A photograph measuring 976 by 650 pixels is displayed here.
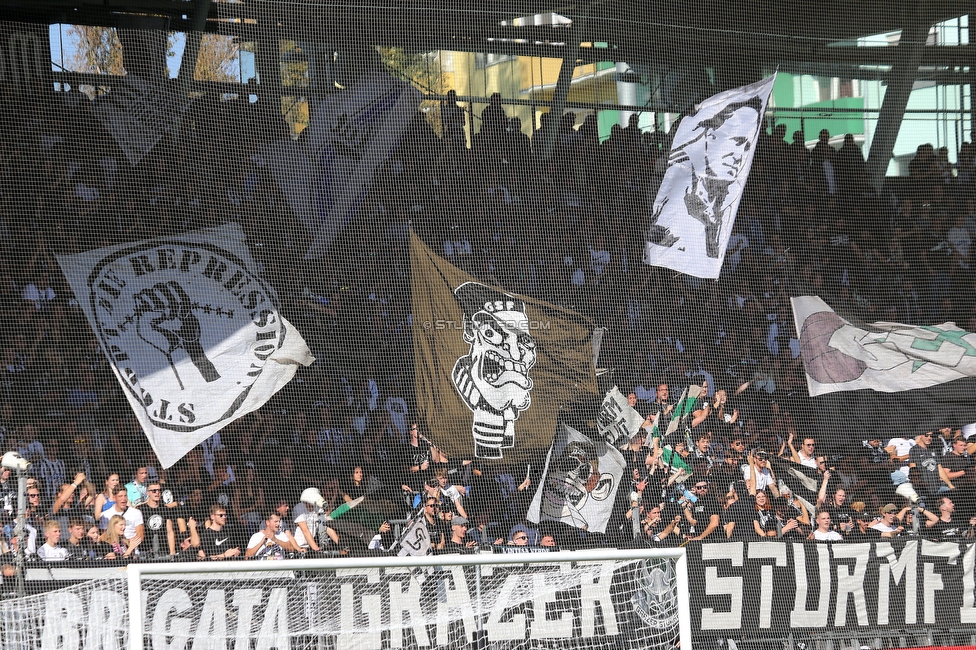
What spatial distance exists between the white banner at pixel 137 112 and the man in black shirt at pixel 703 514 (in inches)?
159

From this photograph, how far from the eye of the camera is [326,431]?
6.45 m

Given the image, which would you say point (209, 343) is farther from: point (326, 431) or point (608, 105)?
point (608, 105)

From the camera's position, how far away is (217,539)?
231 inches

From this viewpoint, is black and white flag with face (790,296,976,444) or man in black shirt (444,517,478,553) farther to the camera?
black and white flag with face (790,296,976,444)

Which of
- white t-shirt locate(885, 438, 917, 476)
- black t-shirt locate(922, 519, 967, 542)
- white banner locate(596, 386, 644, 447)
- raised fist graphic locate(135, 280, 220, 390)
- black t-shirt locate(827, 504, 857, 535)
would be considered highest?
raised fist graphic locate(135, 280, 220, 390)

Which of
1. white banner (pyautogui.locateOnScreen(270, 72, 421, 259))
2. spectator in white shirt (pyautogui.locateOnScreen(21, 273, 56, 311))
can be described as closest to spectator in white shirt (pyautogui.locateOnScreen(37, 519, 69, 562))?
spectator in white shirt (pyautogui.locateOnScreen(21, 273, 56, 311))

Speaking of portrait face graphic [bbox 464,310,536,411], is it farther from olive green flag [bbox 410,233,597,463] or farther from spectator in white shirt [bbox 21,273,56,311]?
spectator in white shirt [bbox 21,273,56,311]

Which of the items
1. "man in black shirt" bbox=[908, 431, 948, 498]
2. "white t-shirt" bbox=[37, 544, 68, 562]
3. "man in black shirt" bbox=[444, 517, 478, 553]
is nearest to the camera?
"white t-shirt" bbox=[37, 544, 68, 562]

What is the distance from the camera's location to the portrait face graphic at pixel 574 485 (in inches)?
250

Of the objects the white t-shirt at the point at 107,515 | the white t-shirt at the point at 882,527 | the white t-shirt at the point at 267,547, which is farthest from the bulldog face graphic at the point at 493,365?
the white t-shirt at the point at 882,527

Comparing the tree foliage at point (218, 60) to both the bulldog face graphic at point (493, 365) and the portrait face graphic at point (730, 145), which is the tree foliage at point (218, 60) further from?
the portrait face graphic at point (730, 145)

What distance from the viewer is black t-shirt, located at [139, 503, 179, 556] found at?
570cm

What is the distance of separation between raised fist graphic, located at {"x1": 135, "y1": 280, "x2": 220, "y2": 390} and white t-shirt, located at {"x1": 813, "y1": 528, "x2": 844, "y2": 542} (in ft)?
12.3

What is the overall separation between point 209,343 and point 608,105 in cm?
331
